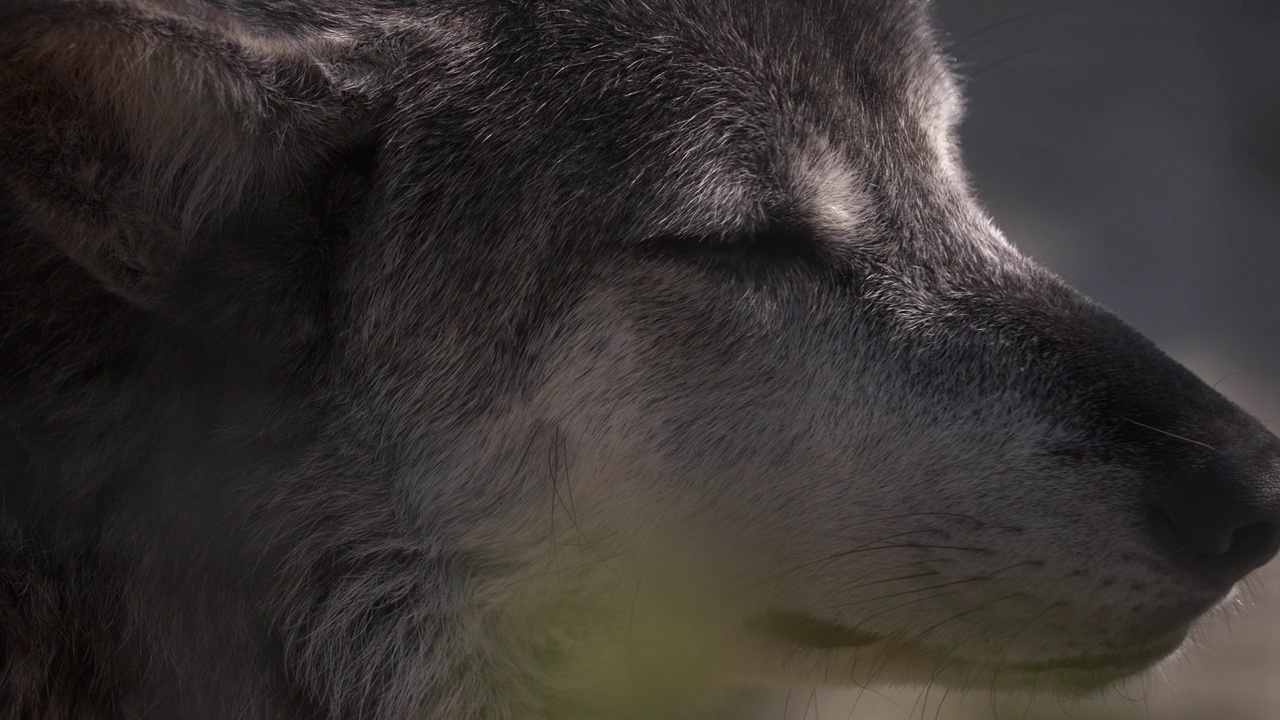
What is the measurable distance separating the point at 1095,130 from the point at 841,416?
4.48 meters

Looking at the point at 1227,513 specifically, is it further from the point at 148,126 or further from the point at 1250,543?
the point at 148,126

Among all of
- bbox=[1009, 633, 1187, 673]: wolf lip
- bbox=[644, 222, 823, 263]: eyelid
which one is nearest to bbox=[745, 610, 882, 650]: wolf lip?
bbox=[1009, 633, 1187, 673]: wolf lip

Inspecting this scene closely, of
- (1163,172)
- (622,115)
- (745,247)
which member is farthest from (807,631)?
(1163,172)

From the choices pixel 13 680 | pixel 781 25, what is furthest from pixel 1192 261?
pixel 13 680

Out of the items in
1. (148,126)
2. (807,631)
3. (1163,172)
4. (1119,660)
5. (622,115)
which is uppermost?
(1163,172)

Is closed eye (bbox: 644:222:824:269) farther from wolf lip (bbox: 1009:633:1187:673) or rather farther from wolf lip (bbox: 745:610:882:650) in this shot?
wolf lip (bbox: 1009:633:1187:673)

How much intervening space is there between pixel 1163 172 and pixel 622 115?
4444mm

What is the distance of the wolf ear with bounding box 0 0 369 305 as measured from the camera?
6.22 ft

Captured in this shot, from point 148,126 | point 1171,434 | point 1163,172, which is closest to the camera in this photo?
point 148,126

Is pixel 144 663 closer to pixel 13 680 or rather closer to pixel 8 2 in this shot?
pixel 13 680

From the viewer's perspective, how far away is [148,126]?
206 cm

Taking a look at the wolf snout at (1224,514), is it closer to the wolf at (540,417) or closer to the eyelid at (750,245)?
the wolf at (540,417)

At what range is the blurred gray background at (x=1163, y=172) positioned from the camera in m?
4.85

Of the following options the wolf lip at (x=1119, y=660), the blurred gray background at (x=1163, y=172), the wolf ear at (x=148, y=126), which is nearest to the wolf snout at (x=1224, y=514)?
the wolf lip at (x=1119, y=660)
